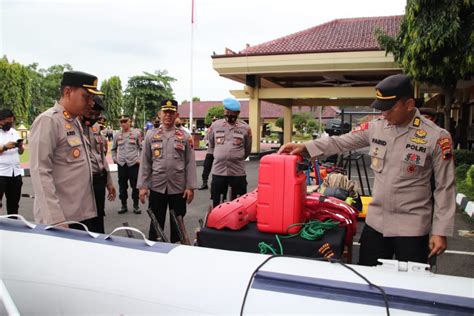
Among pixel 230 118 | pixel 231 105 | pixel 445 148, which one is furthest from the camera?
pixel 230 118

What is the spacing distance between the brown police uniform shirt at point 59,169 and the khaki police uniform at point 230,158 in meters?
2.18

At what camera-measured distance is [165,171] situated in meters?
3.56

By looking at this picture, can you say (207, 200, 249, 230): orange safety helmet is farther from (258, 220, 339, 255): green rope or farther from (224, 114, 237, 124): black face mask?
(224, 114, 237, 124): black face mask

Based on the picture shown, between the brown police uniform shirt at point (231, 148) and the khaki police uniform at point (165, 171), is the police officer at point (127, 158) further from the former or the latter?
the khaki police uniform at point (165, 171)

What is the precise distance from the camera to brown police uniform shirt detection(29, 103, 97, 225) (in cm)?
215

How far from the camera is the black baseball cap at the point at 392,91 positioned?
6.68 feet

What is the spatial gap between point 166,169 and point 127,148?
9.75 ft

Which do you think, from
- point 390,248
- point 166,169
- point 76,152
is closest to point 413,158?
point 390,248

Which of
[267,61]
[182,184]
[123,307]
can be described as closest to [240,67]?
[267,61]

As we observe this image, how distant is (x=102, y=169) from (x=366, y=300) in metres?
2.71

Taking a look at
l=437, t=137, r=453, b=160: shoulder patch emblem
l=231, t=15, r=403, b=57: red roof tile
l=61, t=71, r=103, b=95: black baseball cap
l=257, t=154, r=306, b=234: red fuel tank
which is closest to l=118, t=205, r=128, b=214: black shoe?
l=61, t=71, r=103, b=95: black baseball cap

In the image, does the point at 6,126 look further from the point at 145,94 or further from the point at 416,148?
the point at 145,94

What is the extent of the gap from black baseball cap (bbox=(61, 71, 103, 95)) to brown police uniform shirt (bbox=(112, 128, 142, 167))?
155 inches

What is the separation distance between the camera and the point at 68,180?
2.36 m
